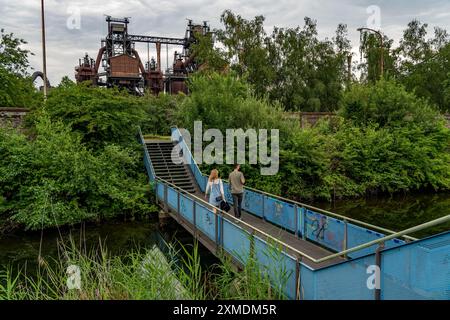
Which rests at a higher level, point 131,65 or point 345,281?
point 131,65

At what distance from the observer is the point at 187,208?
438 inches

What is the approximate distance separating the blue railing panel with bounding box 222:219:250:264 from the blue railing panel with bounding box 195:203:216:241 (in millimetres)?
760

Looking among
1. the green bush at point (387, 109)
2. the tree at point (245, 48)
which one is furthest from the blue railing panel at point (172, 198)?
the tree at point (245, 48)

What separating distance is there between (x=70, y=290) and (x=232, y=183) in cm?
618

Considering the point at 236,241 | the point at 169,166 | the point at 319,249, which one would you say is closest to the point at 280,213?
the point at 319,249

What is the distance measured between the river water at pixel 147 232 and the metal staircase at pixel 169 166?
6.48 feet

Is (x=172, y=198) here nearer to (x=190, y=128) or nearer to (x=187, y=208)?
(x=187, y=208)

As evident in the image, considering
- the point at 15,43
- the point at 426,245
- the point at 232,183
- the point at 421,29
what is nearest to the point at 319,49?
the point at 421,29

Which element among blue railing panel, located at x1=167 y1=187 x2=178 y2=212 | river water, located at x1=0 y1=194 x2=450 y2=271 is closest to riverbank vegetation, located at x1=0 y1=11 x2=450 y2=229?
river water, located at x1=0 y1=194 x2=450 y2=271

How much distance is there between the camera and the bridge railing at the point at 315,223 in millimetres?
6965

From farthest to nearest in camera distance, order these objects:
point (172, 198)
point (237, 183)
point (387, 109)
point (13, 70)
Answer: point (13, 70), point (387, 109), point (172, 198), point (237, 183)

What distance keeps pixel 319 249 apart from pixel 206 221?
2.82m

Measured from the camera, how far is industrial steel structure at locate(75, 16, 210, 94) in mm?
50781
